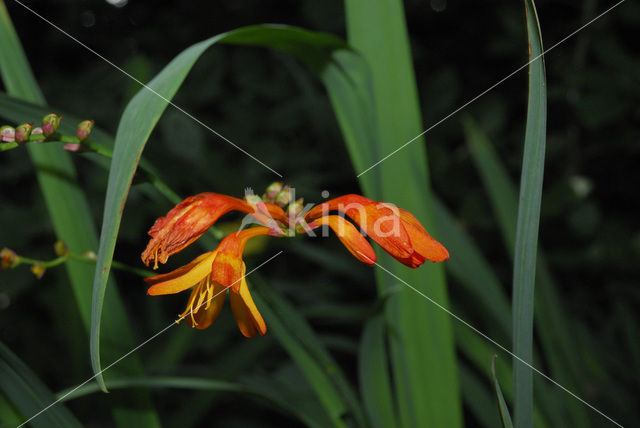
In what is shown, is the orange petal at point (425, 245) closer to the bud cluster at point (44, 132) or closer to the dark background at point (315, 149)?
the bud cluster at point (44, 132)

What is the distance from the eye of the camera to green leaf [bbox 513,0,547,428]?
1.05 feet

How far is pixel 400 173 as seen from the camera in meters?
0.60

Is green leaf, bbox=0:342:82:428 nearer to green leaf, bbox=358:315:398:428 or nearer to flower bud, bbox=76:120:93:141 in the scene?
flower bud, bbox=76:120:93:141

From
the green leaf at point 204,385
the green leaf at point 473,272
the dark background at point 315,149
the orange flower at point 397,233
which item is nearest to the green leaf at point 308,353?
the green leaf at point 204,385

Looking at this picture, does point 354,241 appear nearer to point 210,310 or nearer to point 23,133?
point 210,310

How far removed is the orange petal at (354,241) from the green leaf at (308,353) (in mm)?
122

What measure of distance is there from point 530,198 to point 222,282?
183 millimetres

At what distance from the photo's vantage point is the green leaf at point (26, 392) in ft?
1.27

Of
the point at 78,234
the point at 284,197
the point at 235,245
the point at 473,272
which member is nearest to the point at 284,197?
the point at 284,197

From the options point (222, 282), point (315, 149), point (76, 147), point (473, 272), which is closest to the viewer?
point (222, 282)

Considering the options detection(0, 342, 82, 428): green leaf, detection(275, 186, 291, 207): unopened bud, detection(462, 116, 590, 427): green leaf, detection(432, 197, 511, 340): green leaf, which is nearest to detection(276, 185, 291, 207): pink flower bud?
detection(275, 186, 291, 207): unopened bud

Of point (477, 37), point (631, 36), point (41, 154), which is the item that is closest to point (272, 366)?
point (41, 154)

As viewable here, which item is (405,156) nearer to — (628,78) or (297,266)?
(628,78)

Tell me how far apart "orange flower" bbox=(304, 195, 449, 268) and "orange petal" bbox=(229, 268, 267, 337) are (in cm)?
8
